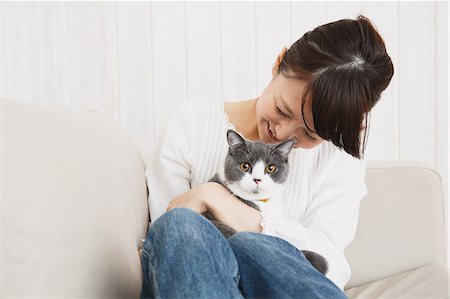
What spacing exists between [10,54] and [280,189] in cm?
85

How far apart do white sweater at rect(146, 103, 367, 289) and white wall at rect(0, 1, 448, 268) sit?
66 cm

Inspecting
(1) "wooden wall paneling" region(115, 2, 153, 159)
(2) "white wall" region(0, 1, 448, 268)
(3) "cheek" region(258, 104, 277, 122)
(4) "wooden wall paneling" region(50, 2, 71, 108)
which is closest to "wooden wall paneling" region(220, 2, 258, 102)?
(2) "white wall" region(0, 1, 448, 268)

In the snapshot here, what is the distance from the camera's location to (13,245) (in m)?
0.66

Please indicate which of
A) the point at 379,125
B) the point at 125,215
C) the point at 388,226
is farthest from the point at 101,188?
the point at 379,125

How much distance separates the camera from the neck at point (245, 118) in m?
1.37

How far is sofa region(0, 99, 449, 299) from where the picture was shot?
67 cm

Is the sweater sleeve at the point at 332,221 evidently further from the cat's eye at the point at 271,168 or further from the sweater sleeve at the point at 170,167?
the sweater sleeve at the point at 170,167

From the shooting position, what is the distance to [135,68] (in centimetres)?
201

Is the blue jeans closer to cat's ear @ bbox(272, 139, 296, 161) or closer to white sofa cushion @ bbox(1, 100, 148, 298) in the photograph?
white sofa cushion @ bbox(1, 100, 148, 298)

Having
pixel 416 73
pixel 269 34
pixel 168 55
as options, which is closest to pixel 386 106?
pixel 416 73

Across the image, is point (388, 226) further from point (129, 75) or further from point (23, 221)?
point (23, 221)

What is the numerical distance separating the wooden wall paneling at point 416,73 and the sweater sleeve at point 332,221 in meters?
0.80

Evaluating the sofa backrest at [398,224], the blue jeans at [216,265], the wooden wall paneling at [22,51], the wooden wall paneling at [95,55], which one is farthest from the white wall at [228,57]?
the blue jeans at [216,265]

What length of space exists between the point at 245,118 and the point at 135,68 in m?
0.78
